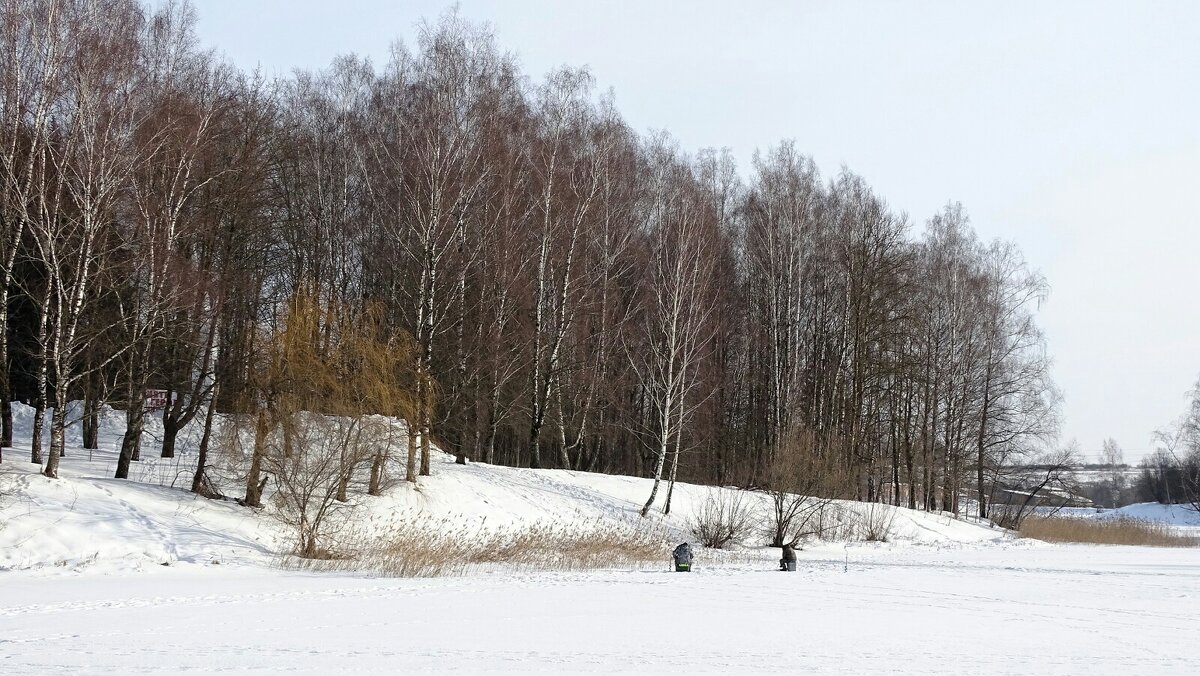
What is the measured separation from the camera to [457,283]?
26.9 meters

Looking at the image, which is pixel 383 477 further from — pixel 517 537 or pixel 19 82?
pixel 19 82

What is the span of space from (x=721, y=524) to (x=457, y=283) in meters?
10.1

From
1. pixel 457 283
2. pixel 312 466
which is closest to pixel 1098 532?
pixel 457 283

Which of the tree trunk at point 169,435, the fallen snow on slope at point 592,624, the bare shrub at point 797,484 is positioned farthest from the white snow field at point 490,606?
the bare shrub at point 797,484

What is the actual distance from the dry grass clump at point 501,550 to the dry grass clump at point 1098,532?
24.0m

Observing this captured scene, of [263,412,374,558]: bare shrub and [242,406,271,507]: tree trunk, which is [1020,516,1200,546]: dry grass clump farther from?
[242,406,271,507]: tree trunk

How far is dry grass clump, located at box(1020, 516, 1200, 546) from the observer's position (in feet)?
133

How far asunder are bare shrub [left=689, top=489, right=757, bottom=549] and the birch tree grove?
3.73 feet

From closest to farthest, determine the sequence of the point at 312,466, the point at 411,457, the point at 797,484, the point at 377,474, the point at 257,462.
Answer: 1. the point at 312,466
2. the point at 257,462
3. the point at 377,474
4. the point at 411,457
5. the point at 797,484

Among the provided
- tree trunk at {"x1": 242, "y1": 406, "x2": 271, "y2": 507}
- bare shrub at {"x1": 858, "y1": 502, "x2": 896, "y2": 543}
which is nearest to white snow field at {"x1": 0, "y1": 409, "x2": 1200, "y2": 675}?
tree trunk at {"x1": 242, "y1": 406, "x2": 271, "y2": 507}

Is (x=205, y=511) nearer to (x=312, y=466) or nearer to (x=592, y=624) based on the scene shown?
(x=312, y=466)

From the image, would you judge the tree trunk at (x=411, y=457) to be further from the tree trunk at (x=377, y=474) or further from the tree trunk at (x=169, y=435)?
the tree trunk at (x=169, y=435)

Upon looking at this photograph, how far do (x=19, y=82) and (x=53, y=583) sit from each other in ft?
35.8

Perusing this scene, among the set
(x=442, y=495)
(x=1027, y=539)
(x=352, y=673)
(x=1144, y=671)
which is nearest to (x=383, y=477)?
(x=442, y=495)
